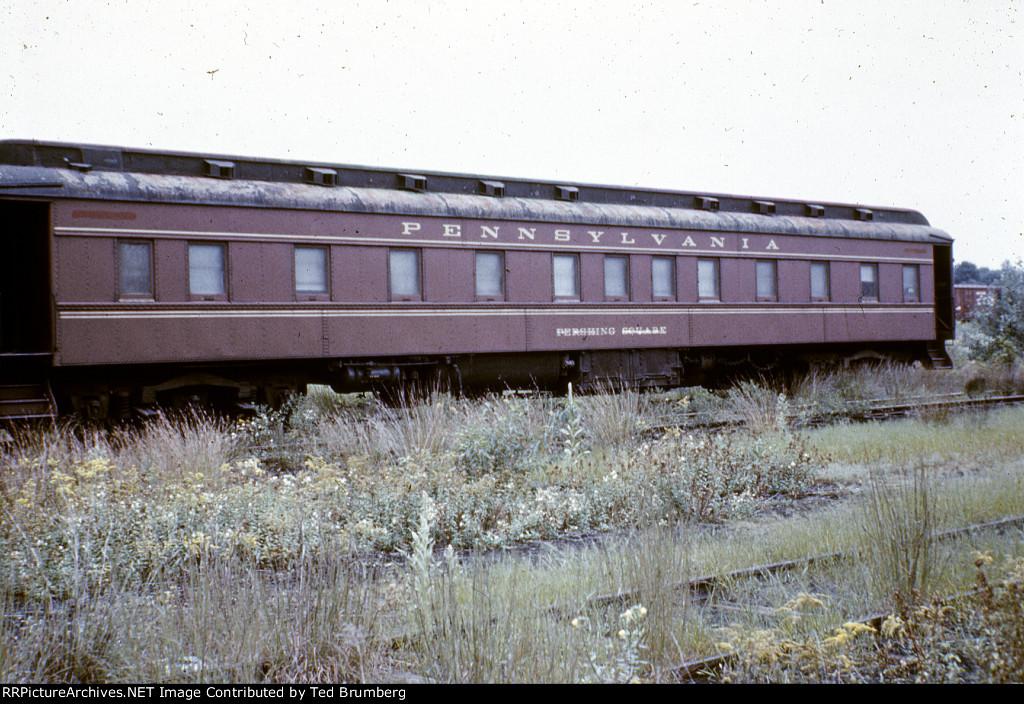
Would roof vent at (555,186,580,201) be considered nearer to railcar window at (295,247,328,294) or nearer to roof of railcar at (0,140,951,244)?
roof of railcar at (0,140,951,244)

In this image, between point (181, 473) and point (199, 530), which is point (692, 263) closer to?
point (181, 473)

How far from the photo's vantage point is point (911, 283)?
17.6 m

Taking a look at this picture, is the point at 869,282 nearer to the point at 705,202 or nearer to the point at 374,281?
the point at 705,202

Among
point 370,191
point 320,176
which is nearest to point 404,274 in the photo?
point 370,191

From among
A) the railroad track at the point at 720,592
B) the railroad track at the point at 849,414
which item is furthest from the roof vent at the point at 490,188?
the railroad track at the point at 720,592

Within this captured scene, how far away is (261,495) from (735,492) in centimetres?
423

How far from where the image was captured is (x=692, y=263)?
1445cm

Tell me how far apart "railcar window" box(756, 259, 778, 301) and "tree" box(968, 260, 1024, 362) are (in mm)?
7161

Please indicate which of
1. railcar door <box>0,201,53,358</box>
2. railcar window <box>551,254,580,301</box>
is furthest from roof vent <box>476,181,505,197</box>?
railcar door <box>0,201,53,358</box>

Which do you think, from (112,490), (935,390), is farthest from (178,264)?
(935,390)

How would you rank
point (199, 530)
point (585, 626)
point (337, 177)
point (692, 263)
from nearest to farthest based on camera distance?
point (585, 626), point (199, 530), point (337, 177), point (692, 263)

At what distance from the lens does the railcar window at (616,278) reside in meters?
13.5

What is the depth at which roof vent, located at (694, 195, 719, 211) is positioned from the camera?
15281 mm

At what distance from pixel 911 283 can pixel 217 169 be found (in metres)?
14.4
